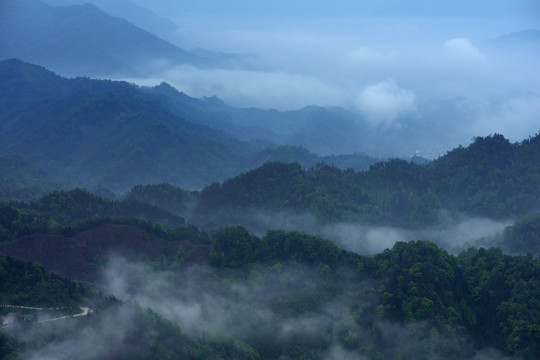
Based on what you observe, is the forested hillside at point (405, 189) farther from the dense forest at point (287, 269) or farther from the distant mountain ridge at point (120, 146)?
the distant mountain ridge at point (120, 146)

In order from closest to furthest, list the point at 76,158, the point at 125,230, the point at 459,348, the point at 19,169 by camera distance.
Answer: the point at 459,348, the point at 125,230, the point at 19,169, the point at 76,158

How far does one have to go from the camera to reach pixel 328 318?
5319 cm

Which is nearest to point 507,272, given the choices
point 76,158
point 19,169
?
point 19,169

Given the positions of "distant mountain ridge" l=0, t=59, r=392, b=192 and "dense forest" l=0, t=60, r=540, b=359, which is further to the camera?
"distant mountain ridge" l=0, t=59, r=392, b=192

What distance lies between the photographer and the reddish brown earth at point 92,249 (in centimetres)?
5934

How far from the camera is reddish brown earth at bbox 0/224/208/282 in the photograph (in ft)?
195

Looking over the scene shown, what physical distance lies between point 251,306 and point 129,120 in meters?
109

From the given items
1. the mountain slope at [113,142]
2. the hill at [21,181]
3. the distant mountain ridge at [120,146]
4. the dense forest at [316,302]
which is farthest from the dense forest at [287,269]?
the mountain slope at [113,142]

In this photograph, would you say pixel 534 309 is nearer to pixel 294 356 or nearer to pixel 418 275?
pixel 418 275

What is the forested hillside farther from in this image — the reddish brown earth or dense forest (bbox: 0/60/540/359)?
the reddish brown earth

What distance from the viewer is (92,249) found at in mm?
62750

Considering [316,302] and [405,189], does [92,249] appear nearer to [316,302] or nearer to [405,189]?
[316,302]

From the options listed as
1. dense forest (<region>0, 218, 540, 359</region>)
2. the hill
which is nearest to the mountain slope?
the hill

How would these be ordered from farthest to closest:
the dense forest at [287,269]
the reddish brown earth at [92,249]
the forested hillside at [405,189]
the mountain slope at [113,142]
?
the mountain slope at [113,142], the forested hillside at [405,189], the reddish brown earth at [92,249], the dense forest at [287,269]
